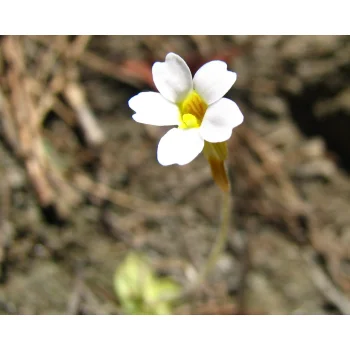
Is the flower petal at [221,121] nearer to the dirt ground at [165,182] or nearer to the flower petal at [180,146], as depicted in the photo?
the flower petal at [180,146]

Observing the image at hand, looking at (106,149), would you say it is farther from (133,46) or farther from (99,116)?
(133,46)

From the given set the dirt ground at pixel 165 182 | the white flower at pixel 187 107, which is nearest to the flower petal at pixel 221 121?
the white flower at pixel 187 107

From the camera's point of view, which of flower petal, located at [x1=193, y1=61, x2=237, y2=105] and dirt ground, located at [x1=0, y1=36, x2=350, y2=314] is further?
dirt ground, located at [x1=0, y1=36, x2=350, y2=314]

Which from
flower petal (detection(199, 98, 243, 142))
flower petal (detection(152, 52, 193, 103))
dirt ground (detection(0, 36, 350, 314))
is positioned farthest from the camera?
dirt ground (detection(0, 36, 350, 314))

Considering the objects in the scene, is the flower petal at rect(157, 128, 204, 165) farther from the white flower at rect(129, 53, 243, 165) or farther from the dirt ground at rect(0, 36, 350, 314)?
the dirt ground at rect(0, 36, 350, 314)

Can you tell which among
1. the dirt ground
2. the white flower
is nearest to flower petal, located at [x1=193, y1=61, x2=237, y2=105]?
the white flower

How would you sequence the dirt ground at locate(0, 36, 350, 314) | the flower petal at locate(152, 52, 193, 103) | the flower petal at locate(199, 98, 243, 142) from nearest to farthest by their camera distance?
1. the flower petal at locate(199, 98, 243, 142)
2. the flower petal at locate(152, 52, 193, 103)
3. the dirt ground at locate(0, 36, 350, 314)

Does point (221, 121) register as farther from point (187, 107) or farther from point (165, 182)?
point (165, 182)
